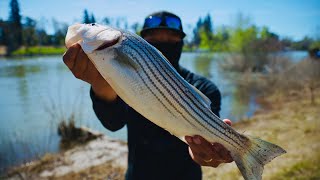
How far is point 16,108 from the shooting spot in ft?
54.2

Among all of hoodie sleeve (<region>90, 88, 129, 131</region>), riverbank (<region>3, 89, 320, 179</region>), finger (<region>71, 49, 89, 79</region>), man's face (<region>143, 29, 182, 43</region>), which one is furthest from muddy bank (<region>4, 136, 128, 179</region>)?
finger (<region>71, 49, 89, 79</region>)

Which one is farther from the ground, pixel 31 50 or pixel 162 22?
pixel 162 22

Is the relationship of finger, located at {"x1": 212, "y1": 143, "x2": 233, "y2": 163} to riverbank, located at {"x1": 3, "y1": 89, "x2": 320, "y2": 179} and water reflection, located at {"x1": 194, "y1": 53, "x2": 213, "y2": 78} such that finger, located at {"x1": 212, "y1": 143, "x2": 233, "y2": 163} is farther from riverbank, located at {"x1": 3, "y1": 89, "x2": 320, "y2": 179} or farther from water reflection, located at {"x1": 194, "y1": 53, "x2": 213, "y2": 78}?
water reflection, located at {"x1": 194, "y1": 53, "x2": 213, "y2": 78}

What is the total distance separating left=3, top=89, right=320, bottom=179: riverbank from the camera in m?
6.87

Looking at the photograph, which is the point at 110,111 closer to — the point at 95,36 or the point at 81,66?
the point at 81,66

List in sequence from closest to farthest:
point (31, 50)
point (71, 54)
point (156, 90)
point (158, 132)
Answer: point (156, 90)
point (71, 54)
point (158, 132)
point (31, 50)

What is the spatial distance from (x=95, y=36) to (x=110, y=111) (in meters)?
1.13

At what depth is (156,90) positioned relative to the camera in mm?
2324

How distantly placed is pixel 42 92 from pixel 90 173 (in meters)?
13.2

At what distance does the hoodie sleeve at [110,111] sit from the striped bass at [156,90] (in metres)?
0.79

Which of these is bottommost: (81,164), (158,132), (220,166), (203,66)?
(203,66)

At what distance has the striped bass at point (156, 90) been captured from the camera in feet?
7.25

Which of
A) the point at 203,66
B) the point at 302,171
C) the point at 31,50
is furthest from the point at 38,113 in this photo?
the point at 31,50

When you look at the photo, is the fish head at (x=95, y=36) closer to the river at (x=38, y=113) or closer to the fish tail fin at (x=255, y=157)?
the fish tail fin at (x=255, y=157)
